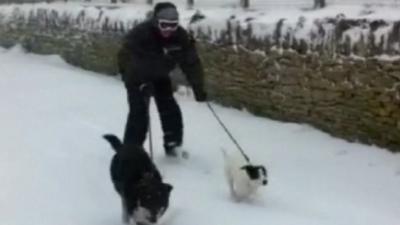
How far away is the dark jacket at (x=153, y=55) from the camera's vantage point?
802 centimetres

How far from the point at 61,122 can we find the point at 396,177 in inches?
205

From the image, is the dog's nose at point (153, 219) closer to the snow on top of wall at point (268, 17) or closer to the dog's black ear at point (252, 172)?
the dog's black ear at point (252, 172)

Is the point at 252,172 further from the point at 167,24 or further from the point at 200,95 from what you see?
the point at 167,24

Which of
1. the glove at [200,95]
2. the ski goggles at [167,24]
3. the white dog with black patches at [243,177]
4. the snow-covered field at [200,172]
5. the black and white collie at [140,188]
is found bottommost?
the snow-covered field at [200,172]

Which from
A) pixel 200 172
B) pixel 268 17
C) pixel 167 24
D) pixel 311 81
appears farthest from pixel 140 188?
pixel 268 17

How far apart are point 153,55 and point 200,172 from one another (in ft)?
4.34

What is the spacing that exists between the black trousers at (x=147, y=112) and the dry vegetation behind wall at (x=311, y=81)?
6.41ft

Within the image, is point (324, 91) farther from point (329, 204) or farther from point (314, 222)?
point (314, 222)

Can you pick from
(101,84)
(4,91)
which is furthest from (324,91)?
(4,91)

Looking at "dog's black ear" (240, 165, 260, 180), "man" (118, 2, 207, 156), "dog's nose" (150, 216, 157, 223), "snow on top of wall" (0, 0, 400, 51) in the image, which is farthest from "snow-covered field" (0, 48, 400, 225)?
"snow on top of wall" (0, 0, 400, 51)

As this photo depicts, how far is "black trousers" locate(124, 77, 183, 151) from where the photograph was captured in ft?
27.2

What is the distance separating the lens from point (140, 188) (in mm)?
6199

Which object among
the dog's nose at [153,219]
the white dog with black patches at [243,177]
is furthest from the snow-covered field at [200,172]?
the dog's nose at [153,219]

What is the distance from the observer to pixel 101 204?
738 centimetres
